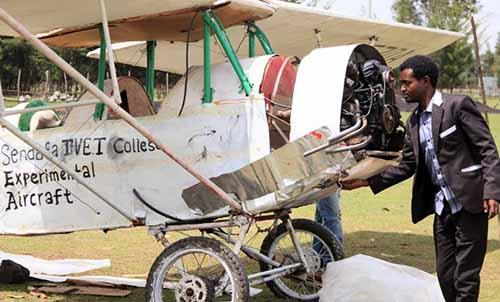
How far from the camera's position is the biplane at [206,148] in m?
5.41

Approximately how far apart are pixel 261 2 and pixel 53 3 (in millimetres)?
1757

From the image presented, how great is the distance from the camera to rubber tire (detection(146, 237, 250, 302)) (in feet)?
17.4

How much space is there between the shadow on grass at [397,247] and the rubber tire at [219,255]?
317cm

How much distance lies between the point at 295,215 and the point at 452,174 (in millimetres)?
6861

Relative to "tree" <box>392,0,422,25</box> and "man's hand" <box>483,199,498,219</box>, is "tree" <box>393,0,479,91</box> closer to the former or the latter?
"tree" <box>392,0,422,25</box>

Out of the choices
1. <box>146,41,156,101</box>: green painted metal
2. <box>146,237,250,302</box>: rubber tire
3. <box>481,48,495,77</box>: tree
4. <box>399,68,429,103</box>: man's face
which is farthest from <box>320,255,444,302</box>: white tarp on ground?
<box>481,48,495,77</box>: tree

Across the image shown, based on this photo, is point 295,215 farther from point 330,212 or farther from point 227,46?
point 227,46

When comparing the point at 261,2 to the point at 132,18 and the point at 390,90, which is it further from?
the point at 390,90

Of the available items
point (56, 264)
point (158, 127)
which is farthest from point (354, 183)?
point (56, 264)

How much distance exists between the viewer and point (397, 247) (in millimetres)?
9211

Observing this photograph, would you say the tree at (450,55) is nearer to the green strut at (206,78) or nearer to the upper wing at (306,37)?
the upper wing at (306,37)

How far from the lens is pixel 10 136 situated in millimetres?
6520

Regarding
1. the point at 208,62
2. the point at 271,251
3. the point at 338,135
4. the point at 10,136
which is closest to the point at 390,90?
the point at 338,135

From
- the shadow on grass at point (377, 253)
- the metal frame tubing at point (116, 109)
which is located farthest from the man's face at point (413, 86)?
the shadow on grass at point (377, 253)
